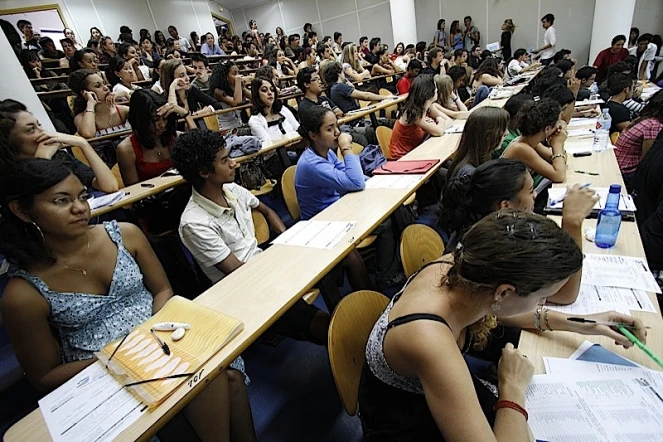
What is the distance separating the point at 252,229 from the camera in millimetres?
2002

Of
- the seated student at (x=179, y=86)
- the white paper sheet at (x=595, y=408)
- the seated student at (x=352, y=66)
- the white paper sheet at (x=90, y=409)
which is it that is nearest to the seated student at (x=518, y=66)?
the seated student at (x=352, y=66)

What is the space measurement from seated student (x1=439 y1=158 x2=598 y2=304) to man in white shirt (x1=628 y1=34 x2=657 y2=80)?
368 inches

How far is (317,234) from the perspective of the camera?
1.72 metres

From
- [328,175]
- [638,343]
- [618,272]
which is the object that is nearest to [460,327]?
[638,343]

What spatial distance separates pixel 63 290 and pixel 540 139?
2662 mm

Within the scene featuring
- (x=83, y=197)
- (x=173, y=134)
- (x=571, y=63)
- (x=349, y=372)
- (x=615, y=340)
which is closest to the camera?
(x=615, y=340)

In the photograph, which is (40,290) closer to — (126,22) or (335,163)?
(335,163)

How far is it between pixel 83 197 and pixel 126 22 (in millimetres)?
10829

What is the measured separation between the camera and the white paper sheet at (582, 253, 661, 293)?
1.15 m

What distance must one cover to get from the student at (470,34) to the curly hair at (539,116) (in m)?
9.76

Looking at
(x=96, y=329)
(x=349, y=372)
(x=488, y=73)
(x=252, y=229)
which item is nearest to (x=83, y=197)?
(x=96, y=329)

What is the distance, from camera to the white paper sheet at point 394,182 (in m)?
2.19

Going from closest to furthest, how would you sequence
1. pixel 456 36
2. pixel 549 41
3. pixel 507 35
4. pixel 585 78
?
pixel 585 78
pixel 549 41
pixel 507 35
pixel 456 36

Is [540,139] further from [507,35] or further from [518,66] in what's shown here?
[507,35]
